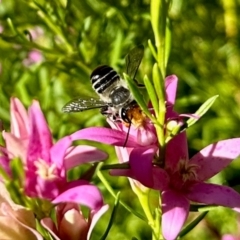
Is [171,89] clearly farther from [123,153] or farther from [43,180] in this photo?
[43,180]

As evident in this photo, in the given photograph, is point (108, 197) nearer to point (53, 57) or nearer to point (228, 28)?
point (53, 57)

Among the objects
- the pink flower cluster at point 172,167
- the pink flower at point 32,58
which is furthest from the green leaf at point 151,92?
the pink flower at point 32,58

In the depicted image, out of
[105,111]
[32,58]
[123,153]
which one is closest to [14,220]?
[123,153]

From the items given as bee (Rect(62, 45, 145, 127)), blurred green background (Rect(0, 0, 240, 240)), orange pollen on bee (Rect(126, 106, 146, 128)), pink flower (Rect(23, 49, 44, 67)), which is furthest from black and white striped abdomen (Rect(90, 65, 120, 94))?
pink flower (Rect(23, 49, 44, 67))

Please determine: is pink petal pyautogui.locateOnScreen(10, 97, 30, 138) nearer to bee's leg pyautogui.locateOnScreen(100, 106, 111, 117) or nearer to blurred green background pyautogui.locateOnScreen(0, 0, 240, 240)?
bee's leg pyautogui.locateOnScreen(100, 106, 111, 117)

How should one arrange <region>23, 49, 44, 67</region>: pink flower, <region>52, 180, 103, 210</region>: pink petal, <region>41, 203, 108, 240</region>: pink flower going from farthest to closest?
1. <region>23, 49, 44, 67</region>: pink flower
2. <region>41, 203, 108, 240</region>: pink flower
3. <region>52, 180, 103, 210</region>: pink petal
